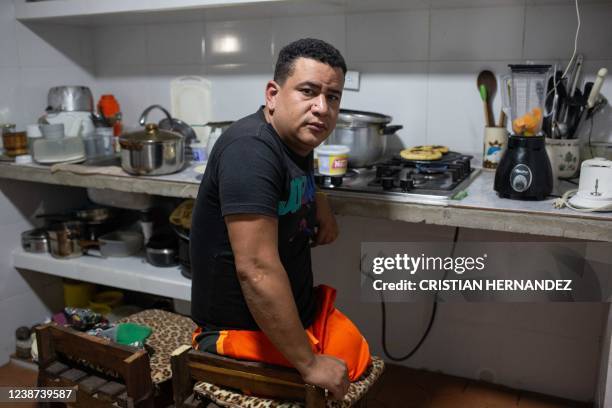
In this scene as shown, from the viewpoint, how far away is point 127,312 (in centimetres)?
230

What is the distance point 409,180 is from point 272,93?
1.71ft

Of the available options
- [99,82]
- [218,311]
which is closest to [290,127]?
[218,311]

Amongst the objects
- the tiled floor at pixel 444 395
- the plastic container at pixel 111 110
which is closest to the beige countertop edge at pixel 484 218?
the tiled floor at pixel 444 395

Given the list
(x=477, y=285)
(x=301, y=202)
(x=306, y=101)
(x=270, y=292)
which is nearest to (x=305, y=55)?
(x=306, y=101)

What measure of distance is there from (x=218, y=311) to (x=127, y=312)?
1251 mm

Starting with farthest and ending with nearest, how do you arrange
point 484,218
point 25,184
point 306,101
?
1. point 25,184
2. point 484,218
3. point 306,101

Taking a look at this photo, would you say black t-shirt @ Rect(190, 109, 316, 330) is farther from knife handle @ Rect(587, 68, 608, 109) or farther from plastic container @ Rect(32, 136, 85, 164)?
plastic container @ Rect(32, 136, 85, 164)

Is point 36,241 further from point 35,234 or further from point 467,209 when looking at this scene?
point 467,209

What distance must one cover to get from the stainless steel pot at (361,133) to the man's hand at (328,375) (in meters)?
0.82

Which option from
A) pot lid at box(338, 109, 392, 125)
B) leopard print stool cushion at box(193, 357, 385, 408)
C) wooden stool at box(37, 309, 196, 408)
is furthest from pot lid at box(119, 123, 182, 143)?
leopard print stool cushion at box(193, 357, 385, 408)

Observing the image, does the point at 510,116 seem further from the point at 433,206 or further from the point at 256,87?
the point at 256,87

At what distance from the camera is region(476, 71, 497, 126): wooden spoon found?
1758 millimetres

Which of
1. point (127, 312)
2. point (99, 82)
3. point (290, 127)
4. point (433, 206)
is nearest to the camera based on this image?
point (290, 127)

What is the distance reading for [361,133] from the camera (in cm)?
174
